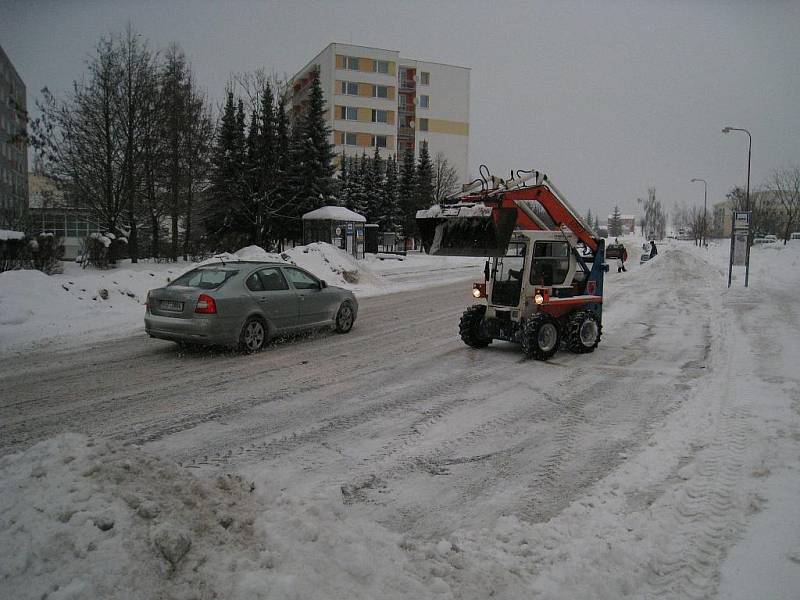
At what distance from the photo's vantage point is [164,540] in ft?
11.1

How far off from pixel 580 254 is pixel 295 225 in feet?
100

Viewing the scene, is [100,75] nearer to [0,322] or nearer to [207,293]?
[0,322]

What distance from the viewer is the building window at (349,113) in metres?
69.6

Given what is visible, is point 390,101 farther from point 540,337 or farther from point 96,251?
point 540,337

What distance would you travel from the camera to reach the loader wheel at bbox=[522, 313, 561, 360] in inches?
392

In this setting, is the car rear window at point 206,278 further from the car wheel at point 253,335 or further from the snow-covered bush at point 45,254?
the snow-covered bush at point 45,254

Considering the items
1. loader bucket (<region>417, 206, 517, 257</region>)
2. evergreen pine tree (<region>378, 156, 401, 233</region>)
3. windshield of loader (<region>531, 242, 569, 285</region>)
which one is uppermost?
evergreen pine tree (<region>378, 156, 401, 233</region>)

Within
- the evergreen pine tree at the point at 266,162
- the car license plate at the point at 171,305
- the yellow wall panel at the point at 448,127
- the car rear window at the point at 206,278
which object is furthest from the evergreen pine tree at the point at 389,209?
the car license plate at the point at 171,305

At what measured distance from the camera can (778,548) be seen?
4086 mm

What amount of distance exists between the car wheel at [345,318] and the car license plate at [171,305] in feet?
11.3

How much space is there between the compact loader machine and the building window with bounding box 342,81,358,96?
62755mm

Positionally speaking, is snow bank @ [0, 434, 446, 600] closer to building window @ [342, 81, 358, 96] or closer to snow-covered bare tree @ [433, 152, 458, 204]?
snow-covered bare tree @ [433, 152, 458, 204]

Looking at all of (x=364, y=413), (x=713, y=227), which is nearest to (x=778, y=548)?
(x=364, y=413)

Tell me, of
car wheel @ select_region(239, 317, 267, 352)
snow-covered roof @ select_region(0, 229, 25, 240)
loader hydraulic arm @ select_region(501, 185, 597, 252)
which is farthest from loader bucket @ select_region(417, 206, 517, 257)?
snow-covered roof @ select_region(0, 229, 25, 240)
